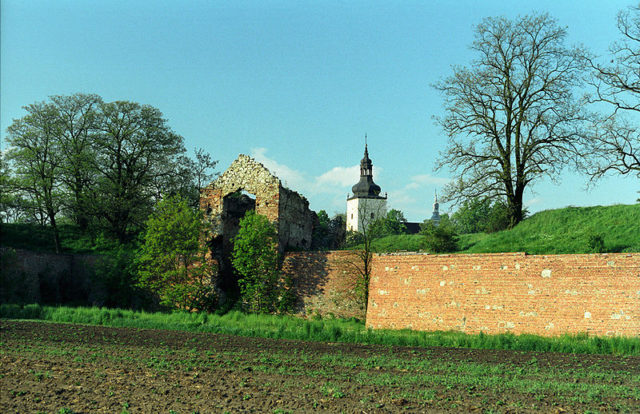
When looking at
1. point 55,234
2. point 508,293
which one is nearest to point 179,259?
point 55,234

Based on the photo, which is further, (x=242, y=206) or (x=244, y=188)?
(x=242, y=206)

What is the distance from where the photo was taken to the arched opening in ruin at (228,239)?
2833 cm

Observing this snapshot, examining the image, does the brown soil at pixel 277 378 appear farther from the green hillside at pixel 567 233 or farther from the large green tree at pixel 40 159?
the large green tree at pixel 40 159

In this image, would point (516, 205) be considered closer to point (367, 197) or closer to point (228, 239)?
point (228, 239)

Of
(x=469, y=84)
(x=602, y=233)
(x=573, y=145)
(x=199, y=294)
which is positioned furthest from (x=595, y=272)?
(x=199, y=294)

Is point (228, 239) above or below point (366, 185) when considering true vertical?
below

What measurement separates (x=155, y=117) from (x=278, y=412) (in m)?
34.8

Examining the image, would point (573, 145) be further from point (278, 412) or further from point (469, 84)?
point (278, 412)

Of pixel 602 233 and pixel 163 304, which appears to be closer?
pixel 602 233

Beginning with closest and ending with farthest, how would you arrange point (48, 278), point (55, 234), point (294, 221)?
point (294, 221), point (48, 278), point (55, 234)

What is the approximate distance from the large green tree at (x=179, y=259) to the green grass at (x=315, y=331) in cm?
257

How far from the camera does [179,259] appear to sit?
28109 mm

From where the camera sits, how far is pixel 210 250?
28000 millimetres

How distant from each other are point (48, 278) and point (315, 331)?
20819 millimetres
